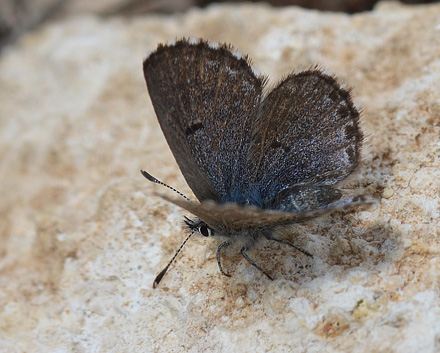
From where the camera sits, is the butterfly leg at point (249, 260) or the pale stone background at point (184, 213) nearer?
the pale stone background at point (184, 213)

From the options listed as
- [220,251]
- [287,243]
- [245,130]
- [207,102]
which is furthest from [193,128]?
[287,243]

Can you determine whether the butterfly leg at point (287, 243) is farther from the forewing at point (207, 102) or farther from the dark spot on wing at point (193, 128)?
the dark spot on wing at point (193, 128)

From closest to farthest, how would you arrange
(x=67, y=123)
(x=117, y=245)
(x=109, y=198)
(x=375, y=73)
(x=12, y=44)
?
(x=117, y=245), (x=109, y=198), (x=375, y=73), (x=67, y=123), (x=12, y=44)

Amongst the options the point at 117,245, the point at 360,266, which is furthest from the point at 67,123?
the point at 360,266

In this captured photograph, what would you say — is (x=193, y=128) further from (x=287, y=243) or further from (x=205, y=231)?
(x=287, y=243)

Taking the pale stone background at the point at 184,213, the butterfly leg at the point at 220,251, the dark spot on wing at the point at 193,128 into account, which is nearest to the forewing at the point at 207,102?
the dark spot on wing at the point at 193,128

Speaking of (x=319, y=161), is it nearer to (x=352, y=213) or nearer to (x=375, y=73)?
(x=352, y=213)

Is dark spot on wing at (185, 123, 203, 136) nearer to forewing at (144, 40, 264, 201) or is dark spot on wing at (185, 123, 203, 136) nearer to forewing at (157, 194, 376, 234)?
forewing at (144, 40, 264, 201)
